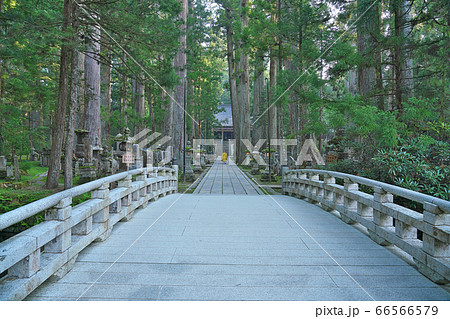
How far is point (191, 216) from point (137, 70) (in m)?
5.64

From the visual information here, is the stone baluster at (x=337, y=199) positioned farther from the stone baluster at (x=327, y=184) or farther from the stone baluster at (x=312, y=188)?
the stone baluster at (x=312, y=188)

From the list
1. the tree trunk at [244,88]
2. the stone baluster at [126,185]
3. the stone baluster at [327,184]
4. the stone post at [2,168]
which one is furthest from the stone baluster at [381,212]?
the tree trunk at [244,88]

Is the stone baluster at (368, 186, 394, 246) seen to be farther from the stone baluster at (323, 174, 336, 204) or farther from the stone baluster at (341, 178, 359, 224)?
the stone baluster at (323, 174, 336, 204)

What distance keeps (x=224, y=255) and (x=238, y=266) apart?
381 mm

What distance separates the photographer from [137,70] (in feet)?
31.8

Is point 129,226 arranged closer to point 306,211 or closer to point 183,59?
point 306,211

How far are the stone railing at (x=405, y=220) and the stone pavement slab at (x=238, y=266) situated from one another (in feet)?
0.52

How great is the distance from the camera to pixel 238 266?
327cm

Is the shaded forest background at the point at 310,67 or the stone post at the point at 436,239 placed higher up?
the shaded forest background at the point at 310,67

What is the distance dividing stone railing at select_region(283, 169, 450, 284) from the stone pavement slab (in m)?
0.16

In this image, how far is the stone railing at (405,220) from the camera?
9.31 ft

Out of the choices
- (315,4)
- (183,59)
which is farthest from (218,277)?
(183,59)

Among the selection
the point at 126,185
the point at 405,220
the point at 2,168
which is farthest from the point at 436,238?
the point at 2,168

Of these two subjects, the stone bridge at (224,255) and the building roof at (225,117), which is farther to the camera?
the building roof at (225,117)
